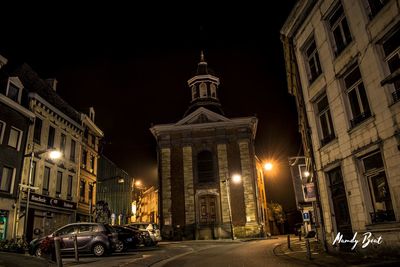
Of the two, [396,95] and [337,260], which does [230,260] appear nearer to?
[337,260]

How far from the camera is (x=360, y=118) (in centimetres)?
1132

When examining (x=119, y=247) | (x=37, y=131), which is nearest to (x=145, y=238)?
(x=119, y=247)

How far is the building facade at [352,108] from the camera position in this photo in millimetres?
9836

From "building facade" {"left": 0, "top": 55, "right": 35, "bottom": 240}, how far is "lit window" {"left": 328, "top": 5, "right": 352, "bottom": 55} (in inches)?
729

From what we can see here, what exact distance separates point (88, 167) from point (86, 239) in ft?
58.0

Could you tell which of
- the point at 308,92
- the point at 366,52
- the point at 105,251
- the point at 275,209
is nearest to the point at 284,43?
the point at 308,92

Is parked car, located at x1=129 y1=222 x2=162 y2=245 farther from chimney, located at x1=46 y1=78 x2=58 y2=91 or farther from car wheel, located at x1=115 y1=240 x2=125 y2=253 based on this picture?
chimney, located at x1=46 y1=78 x2=58 y2=91

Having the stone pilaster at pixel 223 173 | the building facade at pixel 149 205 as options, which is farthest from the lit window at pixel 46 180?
the building facade at pixel 149 205

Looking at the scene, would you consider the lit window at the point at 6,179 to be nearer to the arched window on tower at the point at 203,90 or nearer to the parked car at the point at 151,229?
the parked car at the point at 151,229

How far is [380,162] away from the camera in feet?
33.9

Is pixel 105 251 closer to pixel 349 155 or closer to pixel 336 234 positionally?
pixel 336 234

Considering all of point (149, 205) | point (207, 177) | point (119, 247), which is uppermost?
point (149, 205)

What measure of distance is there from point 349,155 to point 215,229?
77.3 feet

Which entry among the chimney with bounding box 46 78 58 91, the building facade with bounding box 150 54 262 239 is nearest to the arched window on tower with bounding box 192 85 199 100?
the building facade with bounding box 150 54 262 239
